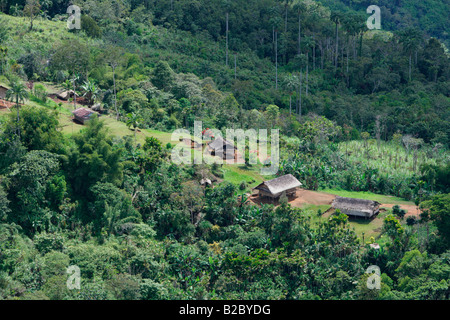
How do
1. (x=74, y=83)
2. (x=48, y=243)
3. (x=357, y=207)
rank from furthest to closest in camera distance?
(x=74, y=83) < (x=357, y=207) < (x=48, y=243)

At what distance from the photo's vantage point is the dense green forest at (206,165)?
48094 mm

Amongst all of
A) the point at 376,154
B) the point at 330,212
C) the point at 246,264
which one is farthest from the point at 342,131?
the point at 246,264

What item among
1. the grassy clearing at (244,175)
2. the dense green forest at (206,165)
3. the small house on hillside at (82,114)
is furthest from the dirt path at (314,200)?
the small house on hillside at (82,114)

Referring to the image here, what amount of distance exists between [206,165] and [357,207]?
44.1 feet

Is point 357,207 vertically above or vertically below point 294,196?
above

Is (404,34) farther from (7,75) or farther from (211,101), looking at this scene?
(7,75)

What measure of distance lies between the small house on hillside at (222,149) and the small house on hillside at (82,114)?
11.6m

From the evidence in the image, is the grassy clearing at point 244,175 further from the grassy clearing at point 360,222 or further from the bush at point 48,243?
the bush at point 48,243

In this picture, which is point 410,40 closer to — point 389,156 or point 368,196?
point 389,156

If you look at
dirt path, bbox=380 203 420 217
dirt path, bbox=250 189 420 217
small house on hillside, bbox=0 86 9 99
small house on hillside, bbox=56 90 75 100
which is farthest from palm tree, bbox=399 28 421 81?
small house on hillside, bbox=0 86 9 99

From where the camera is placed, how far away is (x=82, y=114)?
62969 mm

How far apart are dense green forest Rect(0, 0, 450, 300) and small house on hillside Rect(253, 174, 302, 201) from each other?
53.2 inches

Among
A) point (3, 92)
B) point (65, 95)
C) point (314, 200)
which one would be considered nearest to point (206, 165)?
point (314, 200)

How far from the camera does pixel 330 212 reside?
5597cm
